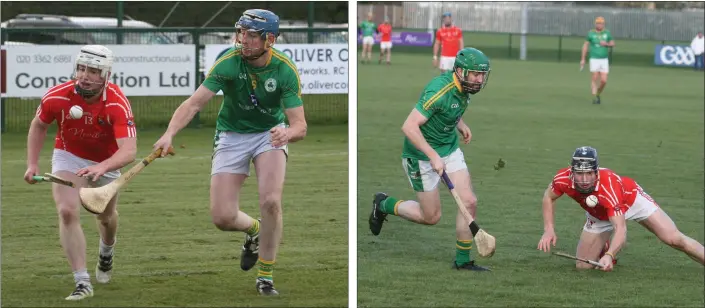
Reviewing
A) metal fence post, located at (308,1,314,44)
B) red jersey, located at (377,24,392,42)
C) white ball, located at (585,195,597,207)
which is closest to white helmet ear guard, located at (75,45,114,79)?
white ball, located at (585,195,597,207)

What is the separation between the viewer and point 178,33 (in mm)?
13469

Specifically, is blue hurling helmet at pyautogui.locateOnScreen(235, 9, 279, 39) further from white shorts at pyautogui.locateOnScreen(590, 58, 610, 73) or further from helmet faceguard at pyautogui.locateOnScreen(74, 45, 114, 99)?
white shorts at pyautogui.locateOnScreen(590, 58, 610, 73)

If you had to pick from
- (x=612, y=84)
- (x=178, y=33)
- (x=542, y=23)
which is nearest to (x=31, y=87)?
(x=178, y=33)

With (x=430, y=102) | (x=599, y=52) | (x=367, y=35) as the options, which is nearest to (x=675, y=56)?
(x=367, y=35)

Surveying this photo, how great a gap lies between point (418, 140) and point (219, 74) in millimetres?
1148

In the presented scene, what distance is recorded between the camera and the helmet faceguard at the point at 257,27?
5297 millimetres

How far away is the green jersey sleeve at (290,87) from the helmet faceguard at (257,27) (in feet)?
0.54

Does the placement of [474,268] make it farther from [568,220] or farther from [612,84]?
[612,84]

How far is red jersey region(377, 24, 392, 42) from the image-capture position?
1917cm

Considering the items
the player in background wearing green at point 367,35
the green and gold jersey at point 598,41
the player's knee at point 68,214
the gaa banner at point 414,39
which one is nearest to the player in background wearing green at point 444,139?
the player's knee at point 68,214

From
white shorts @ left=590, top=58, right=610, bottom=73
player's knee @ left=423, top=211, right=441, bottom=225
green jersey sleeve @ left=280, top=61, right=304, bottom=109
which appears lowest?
white shorts @ left=590, top=58, right=610, bottom=73

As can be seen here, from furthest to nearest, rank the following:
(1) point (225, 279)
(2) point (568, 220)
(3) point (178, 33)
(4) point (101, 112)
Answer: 1. (3) point (178, 33)
2. (2) point (568, 220)
3. (1) point (225, 279)
4. (4) point (101, 112)

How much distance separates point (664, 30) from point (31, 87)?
1325cm

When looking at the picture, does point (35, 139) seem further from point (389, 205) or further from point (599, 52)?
point (599, 52)
